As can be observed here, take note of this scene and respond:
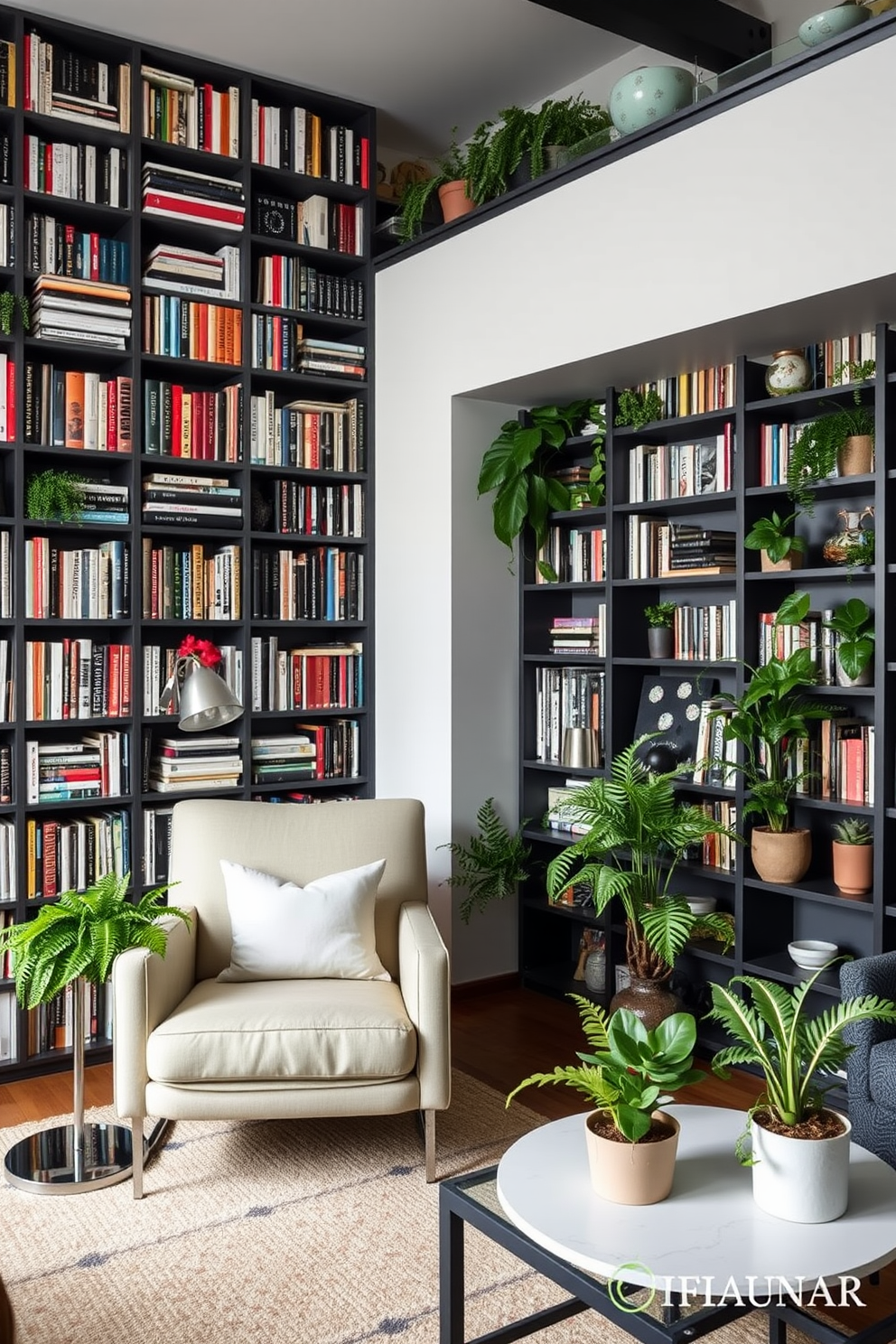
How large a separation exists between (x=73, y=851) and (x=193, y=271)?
6.37ft

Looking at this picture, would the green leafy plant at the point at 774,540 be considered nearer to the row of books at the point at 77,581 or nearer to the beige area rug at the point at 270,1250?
the beige area rug at the point at 270,1250

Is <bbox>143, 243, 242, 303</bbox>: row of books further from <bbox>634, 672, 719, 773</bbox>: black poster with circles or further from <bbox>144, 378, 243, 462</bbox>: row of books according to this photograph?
<bbox>634, 672, 719, 773</bbox>: black poster with circles

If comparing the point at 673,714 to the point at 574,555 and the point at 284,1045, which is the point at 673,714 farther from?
the point at 284,1045

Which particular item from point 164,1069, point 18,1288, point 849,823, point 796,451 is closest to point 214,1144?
point 164,1069

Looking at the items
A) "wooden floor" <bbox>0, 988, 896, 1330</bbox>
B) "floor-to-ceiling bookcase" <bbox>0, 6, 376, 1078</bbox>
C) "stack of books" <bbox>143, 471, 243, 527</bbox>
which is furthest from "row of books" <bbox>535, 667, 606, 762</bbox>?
"stack of books" <bbox>143, 471, 243, 527</bbox>

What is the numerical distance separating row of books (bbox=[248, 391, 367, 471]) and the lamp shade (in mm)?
1043

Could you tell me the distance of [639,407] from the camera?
12.5 feet

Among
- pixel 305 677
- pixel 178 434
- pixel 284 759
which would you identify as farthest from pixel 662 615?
pixel 178 434

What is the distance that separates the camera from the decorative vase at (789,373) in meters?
3.31

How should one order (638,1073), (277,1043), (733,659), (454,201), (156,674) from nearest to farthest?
1. (638,1073)
2. (277,1043)
3. (733,659)
4. (156,674)
5. (454,201)

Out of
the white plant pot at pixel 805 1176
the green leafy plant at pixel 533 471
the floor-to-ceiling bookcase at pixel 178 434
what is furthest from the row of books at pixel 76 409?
the white plant pot at pixel 805 1176

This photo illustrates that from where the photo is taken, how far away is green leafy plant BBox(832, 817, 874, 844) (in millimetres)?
3217

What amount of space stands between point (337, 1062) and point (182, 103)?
121 inches

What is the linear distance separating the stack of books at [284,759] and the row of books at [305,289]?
1.52 m
